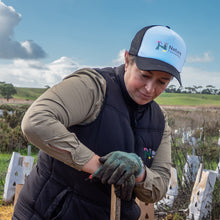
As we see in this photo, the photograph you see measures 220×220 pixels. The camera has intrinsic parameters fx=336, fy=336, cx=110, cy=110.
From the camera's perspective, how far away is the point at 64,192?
1.96m

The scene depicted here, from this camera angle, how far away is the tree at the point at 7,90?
31.4m

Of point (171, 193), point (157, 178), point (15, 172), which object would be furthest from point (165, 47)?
point (15, 172)

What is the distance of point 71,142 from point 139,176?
0.51 m

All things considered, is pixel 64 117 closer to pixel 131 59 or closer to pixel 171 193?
pixel 131 59

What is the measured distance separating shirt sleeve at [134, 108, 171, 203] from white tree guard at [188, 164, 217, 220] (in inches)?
67.3

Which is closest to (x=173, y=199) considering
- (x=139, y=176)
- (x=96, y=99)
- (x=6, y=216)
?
(x=6, y=216)

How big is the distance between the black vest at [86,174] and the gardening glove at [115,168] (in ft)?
0.57

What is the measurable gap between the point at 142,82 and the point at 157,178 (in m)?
0.66

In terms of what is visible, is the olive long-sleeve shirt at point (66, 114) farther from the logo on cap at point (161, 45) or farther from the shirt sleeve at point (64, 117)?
the logo on cap at point (161, 45)

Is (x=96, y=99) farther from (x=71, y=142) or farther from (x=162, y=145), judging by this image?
(x=162, y=145)

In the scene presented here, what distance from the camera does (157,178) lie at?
2.19 meters

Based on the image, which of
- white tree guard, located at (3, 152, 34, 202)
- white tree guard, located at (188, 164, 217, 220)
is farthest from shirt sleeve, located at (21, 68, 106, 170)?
white tree guard, located at (3, 152, 34, 202)

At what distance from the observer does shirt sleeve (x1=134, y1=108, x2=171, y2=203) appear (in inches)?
81.5

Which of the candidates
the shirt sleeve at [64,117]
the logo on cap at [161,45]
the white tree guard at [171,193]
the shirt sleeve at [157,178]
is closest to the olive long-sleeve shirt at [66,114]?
the shirt sleeve at [64,117]
